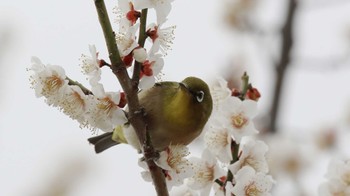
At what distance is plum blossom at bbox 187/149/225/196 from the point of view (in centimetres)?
169

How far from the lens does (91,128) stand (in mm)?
1485

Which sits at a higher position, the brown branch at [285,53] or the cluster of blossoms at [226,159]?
the cluster of blossoms at [226,159]

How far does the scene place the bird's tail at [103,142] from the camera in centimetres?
217

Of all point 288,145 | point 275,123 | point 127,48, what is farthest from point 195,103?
point 288,145

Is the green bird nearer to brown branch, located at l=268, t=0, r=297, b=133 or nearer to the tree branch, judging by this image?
the tree branch

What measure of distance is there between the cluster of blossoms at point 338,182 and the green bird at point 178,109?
377mm

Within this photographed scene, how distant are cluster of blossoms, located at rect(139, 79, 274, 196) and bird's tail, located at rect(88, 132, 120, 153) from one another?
1.53ft

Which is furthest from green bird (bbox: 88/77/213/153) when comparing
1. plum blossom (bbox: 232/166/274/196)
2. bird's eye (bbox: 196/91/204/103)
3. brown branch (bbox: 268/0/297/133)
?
brown branch (bbox: 268/0/297/133)

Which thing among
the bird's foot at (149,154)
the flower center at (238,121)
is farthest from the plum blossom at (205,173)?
the bird's foot at (149,154)

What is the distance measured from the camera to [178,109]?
6.10ft

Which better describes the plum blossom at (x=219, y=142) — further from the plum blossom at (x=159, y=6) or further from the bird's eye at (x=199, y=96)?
the plum blossom at (x=159, y=6)

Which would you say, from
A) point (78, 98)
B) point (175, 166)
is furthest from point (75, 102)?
point (175, 166)

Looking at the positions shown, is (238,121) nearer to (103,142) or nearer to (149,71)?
(149,71)

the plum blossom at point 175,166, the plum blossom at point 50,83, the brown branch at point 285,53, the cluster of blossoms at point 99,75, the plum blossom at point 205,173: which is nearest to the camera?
the cluster of blossoms at point 99,75
